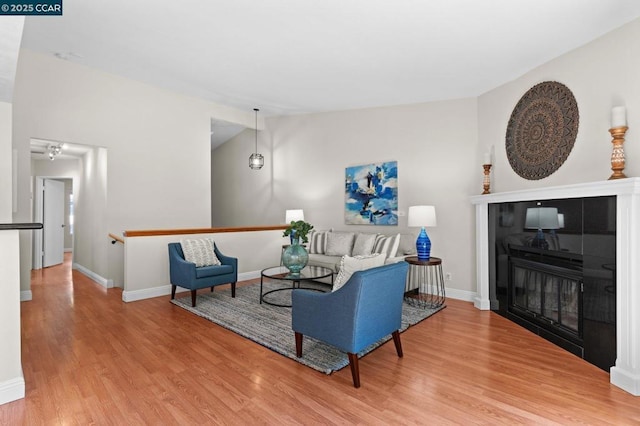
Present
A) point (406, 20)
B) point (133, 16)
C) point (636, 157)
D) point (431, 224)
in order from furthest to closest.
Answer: point (431, 224), point (133, 16), point (406, 20), point (636, 157)

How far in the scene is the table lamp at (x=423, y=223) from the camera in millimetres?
4211

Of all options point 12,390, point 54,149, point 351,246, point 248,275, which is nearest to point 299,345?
point 12,390

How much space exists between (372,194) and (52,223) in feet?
23.6

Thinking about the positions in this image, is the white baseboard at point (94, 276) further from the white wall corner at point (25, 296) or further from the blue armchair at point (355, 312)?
the blue armchair at point (355, 312)

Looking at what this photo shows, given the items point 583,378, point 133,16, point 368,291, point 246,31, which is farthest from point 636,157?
point 133,16

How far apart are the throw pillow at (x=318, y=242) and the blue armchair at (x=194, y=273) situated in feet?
5.12

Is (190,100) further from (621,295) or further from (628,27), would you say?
(621,295)

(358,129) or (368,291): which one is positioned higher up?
(358,129)

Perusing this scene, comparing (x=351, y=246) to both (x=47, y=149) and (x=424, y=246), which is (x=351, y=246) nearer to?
(x=424, y=246)

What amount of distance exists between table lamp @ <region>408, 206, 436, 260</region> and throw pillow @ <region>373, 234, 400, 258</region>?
1.46 feet

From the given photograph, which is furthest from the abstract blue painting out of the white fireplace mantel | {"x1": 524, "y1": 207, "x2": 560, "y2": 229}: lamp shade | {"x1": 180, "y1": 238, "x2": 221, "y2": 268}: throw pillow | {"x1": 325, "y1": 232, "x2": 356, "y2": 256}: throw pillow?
the white fireplace mantel

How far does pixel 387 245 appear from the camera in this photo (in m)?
4.72

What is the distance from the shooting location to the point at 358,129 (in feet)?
18.7

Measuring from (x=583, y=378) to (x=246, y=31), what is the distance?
423 centimetres
